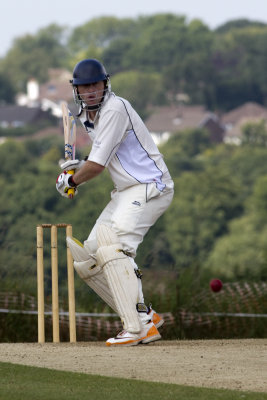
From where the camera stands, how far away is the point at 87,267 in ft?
28.4

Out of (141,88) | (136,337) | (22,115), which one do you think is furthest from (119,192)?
(141,88)

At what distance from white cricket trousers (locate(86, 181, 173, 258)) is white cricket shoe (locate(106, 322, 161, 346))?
0.51 m

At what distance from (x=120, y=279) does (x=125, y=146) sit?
92 centimetres

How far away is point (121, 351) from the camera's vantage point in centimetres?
783

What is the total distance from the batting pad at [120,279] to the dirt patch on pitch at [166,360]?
238 millimetres

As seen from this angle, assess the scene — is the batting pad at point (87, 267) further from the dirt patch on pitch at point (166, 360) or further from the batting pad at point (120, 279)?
the dirt patch on pitch at point (166, 360)

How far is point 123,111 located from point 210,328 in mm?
2796

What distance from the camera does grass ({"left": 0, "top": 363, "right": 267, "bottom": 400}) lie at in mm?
6043

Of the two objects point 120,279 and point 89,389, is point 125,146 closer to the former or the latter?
point 120,279

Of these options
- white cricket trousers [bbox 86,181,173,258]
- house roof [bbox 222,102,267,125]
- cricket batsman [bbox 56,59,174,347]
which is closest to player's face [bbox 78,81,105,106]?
cricket batsman [bbox 56,59,174,347]

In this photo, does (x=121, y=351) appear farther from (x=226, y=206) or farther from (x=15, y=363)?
(x=226, y=206)

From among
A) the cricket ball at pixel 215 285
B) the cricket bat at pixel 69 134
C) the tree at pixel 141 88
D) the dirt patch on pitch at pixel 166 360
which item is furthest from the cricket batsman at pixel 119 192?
the tree at pixel 141 88

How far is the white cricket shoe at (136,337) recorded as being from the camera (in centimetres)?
830

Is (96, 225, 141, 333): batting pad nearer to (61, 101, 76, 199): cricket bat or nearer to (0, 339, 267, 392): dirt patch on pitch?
(0, 339, 267, 392): dirt patch on pitch
